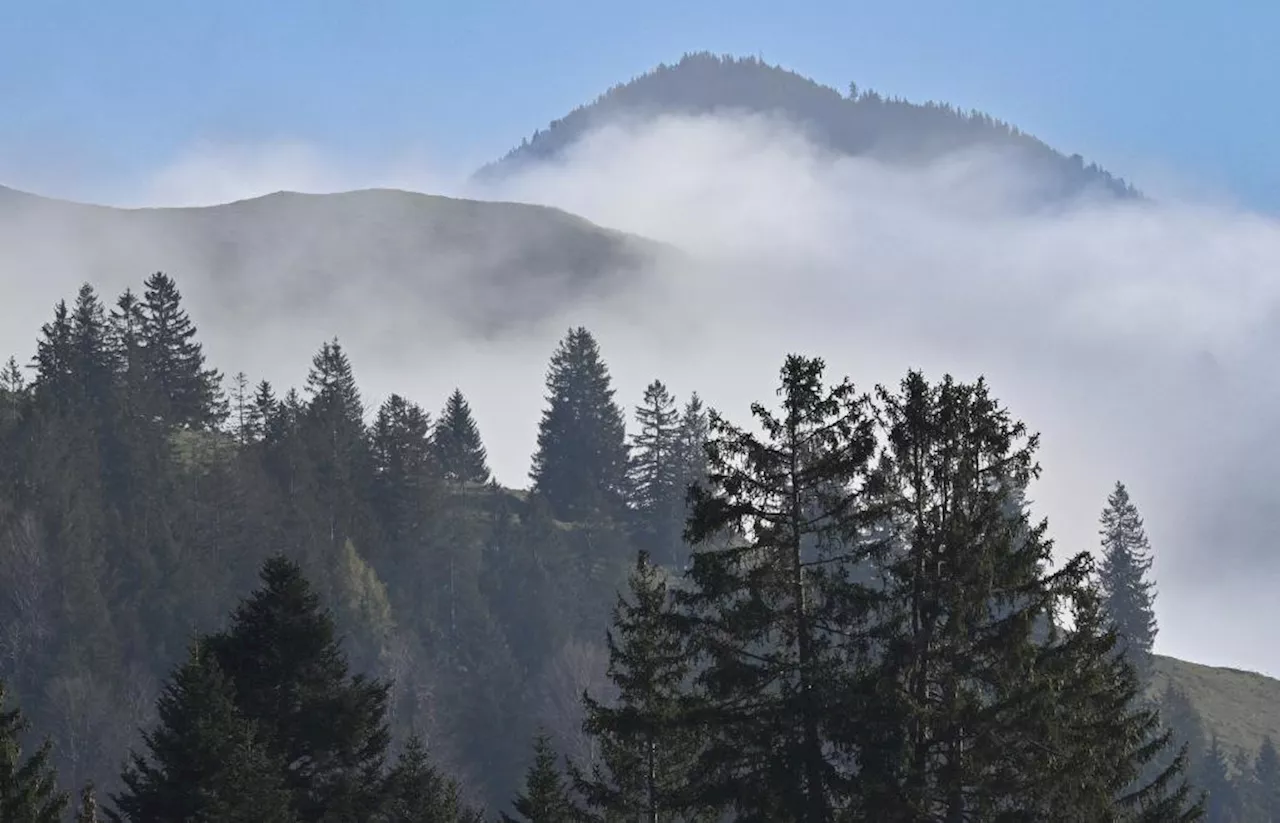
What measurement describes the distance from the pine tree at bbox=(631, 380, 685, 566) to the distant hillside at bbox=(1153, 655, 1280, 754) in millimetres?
→ 45668

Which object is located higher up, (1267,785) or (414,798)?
(1267,785)

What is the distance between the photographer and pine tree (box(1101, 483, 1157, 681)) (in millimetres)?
134000

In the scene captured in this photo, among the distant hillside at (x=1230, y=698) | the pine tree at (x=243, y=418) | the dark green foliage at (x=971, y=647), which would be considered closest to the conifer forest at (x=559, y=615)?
the dark green foliage at (x=971, y=647)

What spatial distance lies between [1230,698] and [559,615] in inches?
2500

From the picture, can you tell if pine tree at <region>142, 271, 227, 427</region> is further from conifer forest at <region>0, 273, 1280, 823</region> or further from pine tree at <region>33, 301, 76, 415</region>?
pine tree at <region>33, 301, 76, 415</region>

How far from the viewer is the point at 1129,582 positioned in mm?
135875

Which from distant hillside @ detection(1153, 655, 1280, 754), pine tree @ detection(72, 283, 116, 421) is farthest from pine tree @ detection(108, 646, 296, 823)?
distant hillside @ detection(1153, 655, 1280, 754)

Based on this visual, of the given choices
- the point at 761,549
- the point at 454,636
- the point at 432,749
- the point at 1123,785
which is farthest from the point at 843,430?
the point at 454,636

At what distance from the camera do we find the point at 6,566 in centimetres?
12150

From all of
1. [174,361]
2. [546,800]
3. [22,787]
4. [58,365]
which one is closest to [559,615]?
[174,361]

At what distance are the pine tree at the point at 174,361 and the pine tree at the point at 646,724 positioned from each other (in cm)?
10588

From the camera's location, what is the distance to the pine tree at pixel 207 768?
2991 cm

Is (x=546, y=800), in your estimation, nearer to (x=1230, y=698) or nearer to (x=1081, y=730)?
(x=1081, y=730)

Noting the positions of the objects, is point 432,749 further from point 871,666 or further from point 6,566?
point 871,666
